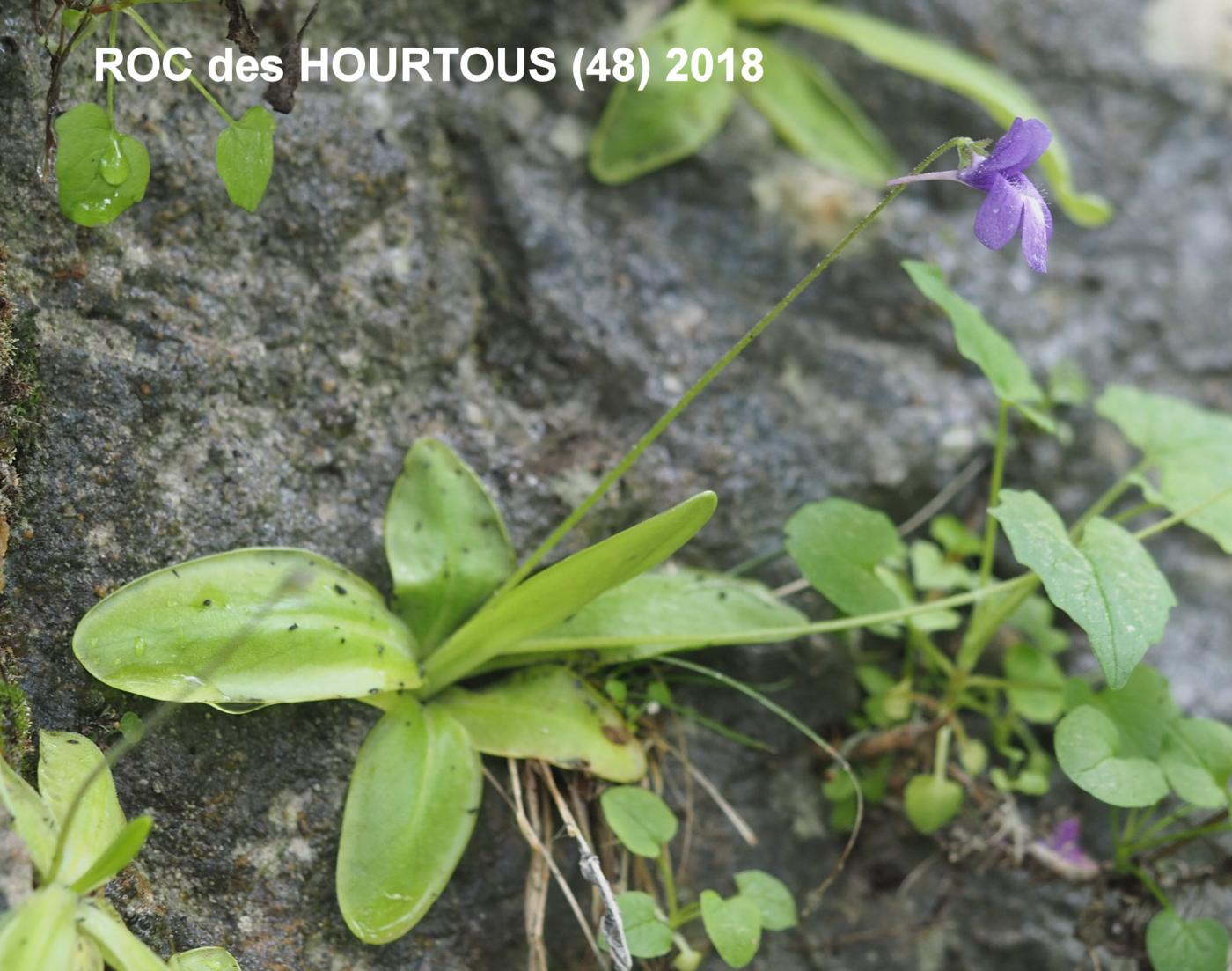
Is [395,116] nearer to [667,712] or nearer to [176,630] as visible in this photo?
[176,630]

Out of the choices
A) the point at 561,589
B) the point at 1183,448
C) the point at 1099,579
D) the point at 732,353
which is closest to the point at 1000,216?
the point at 732,353

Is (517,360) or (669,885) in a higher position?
(517,360)

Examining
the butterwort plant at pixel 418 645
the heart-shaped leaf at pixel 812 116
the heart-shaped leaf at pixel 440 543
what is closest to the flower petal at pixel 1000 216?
the butterwort plant at pixel 418 645

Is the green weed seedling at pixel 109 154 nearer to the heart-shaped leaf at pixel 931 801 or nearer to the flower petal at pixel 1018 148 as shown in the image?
the flower petal at pixel 1018 148

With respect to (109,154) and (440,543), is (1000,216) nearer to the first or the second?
(440,543)

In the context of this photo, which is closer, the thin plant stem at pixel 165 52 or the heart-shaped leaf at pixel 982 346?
the thin plant stem at pixel 165 52

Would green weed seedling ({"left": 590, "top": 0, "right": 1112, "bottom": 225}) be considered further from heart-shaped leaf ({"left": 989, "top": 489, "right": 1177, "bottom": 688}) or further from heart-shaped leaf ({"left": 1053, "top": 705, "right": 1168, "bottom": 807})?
heart-shaped leaf ({"left": 1053, "top": 705, "right": 1168, "bottom": 807})
